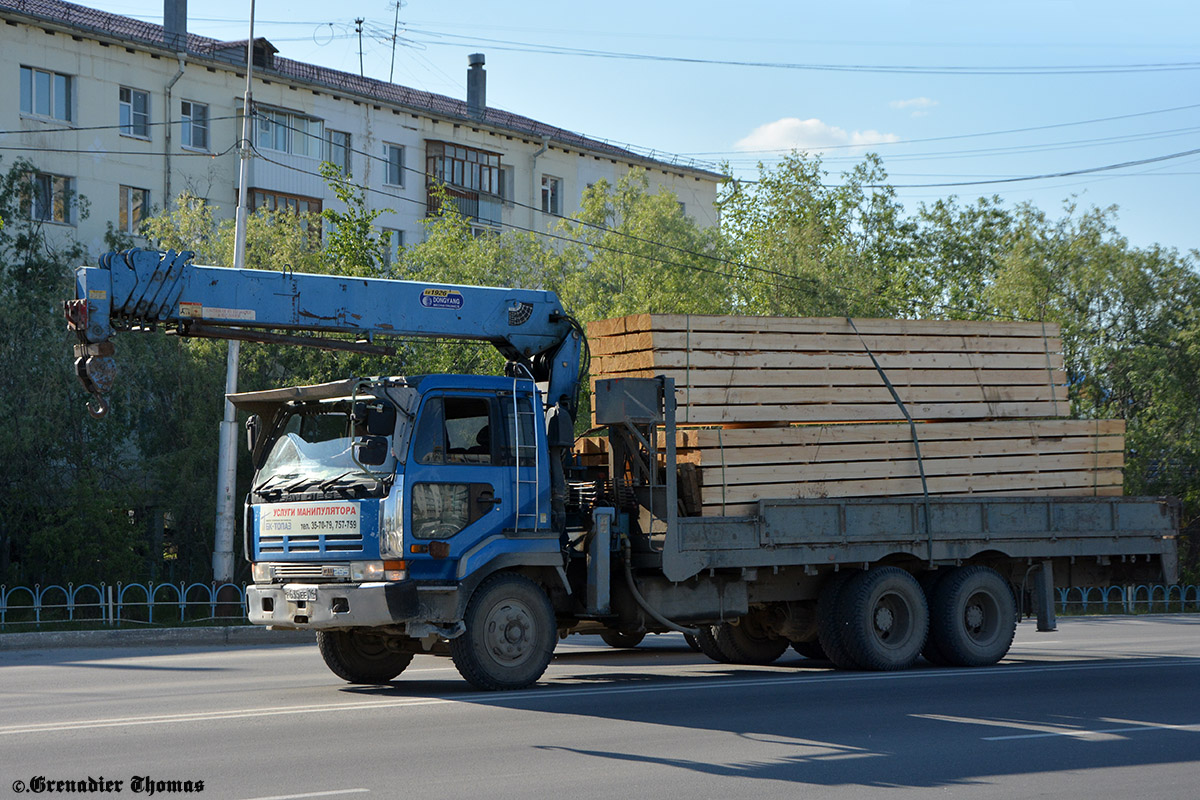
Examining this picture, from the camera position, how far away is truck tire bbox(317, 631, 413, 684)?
1184 centimetres

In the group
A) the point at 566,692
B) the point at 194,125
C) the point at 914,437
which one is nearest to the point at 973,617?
the point at 914,437

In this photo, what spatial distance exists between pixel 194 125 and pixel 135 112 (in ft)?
5.34

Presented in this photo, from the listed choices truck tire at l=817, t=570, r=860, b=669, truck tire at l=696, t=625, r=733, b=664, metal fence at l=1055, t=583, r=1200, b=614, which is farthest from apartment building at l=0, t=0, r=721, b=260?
truck tire at l=817, t=570, r=860, b=669

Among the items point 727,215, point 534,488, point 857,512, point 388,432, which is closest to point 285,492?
point 388,432

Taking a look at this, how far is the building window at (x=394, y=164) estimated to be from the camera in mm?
41562

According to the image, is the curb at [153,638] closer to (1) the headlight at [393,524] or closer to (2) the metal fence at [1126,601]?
(1) the headlight at [393,524]

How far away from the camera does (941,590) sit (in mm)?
13289

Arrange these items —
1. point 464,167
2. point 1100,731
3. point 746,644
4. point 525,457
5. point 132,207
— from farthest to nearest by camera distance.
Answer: point 464,167 → point 132,207 → point 746,644 → point 525,457 → point 1100,731

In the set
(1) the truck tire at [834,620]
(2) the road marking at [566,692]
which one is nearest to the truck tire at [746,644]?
(1) the truck tire at [834,620]

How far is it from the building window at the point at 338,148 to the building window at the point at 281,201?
1914 millimetres

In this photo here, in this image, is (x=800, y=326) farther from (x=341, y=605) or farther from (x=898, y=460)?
(x=341, y=605)

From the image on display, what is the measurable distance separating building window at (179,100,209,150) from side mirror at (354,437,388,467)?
28377mm

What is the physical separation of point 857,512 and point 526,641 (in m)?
3.69

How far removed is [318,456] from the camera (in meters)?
11.0
